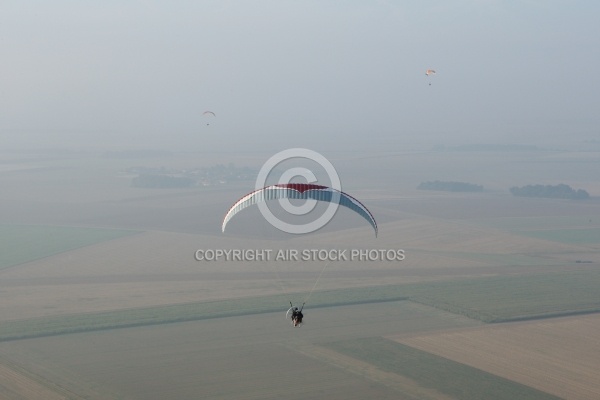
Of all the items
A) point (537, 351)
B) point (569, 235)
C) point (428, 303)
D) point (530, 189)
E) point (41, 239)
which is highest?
point (530, 189)

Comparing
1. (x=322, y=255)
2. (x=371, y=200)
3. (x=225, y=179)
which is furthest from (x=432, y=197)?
(x=322, y=255)

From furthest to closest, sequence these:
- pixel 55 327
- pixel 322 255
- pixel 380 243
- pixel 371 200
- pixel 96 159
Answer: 1. pixel 96 159
2. pixel 371 200
3. pixel 380 243
4. pixel 322 255
5. pixel 55 327

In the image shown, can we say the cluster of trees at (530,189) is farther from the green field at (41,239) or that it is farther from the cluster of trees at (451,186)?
the green field at (41,239)

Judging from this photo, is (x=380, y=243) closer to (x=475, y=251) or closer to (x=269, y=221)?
(x=475, y=251)

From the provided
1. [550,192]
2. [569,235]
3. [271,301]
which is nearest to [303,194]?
[271,301]

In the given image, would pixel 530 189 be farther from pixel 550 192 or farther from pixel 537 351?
pixel 537 351
